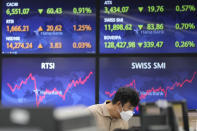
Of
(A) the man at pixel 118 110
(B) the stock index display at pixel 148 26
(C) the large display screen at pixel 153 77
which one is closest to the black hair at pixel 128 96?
(A) the man at pixel 118 110

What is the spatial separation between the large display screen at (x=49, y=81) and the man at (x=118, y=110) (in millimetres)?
617

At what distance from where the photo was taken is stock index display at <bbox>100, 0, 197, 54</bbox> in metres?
3.77

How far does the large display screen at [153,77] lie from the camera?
3.73 meters

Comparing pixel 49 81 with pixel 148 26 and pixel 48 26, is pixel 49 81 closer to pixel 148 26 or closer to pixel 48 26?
pixel 48 26

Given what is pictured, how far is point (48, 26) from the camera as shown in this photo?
3.87 metres

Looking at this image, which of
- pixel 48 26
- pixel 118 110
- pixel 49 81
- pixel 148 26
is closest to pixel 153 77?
pixel 148 26

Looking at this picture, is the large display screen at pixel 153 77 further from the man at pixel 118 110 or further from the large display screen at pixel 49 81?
the man at pixel 118 110

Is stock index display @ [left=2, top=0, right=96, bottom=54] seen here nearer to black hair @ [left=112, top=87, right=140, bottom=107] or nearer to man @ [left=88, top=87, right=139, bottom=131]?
man @ [left=88, top=87, right=139, bottom=131]

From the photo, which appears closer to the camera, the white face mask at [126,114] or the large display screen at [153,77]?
the white face mask at [126,114]

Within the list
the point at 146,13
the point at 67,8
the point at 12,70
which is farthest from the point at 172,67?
the point at 12,70

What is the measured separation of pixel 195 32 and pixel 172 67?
487mm

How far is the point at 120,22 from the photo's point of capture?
150 inches

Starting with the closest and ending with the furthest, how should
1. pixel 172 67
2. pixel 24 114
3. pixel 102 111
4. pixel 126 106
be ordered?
pixel 24 114
pixel 126 106
pixel 102 111
pixel 172 67

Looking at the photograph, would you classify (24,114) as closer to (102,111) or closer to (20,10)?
(102,111)
